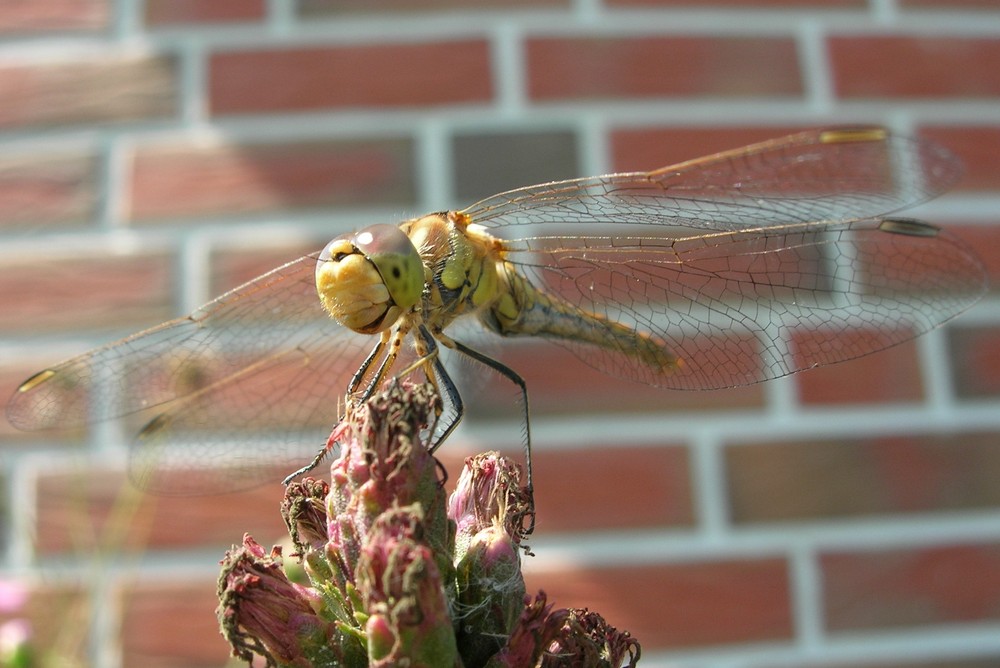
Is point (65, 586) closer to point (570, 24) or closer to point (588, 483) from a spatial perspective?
point (588, 483)

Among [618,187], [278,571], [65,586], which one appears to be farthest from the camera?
[65,586]

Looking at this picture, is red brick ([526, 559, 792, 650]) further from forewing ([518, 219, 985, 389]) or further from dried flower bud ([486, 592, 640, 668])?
dried flower bud ([486, 592, 640, 668])

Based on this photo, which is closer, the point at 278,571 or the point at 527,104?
the point at 278,571

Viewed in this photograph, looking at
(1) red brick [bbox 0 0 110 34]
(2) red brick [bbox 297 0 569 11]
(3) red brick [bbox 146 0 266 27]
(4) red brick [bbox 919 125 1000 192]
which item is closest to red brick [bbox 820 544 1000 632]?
(4) red brick [bbox 919 125 1000 192]

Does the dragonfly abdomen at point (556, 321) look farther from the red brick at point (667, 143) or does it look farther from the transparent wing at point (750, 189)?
the red brick at point (667, 143)

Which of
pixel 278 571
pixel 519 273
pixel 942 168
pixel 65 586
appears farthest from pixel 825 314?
pixel 65 586

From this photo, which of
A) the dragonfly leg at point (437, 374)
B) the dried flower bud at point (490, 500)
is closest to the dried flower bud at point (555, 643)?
the dried flower bud at point (490, 500)

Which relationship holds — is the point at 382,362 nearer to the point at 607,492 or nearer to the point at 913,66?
the point at 607,492
